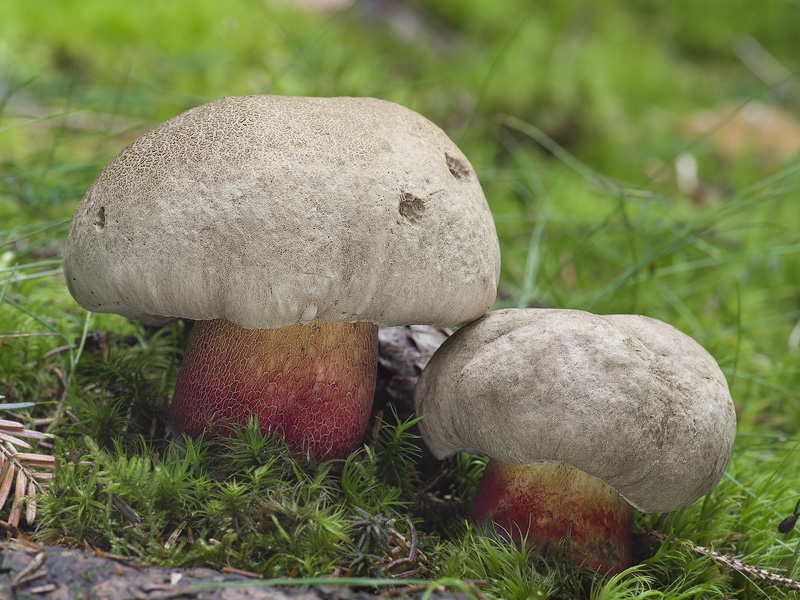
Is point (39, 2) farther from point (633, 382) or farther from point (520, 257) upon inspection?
point (633, 382)

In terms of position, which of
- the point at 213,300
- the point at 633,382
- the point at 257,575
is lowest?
the point at 257,575

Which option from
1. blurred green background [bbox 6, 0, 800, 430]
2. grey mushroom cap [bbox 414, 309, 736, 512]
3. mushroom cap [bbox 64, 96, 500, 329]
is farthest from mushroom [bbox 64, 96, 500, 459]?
blurred green background [bbox 6, 0, 800, 430]

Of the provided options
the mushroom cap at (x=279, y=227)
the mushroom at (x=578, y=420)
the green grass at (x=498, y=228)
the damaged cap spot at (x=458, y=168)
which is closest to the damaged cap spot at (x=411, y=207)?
the mushroom cap at (x=279, y=227)

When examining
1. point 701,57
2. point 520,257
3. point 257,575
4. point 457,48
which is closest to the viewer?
point 257,575

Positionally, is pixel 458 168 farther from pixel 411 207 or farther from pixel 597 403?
pixel 597 403

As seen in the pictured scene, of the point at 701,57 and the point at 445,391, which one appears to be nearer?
the point at 445,391

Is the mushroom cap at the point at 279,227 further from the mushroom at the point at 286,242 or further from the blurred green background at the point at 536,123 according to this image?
the blurred green background at the point at 536,123

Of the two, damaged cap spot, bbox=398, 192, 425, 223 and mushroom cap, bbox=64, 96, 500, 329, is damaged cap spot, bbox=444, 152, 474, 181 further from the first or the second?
damaged cap spot, bbox=398, 192, 425, 223

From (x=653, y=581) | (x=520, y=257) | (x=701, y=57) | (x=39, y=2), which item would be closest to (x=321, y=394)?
(x=653, y=581)
